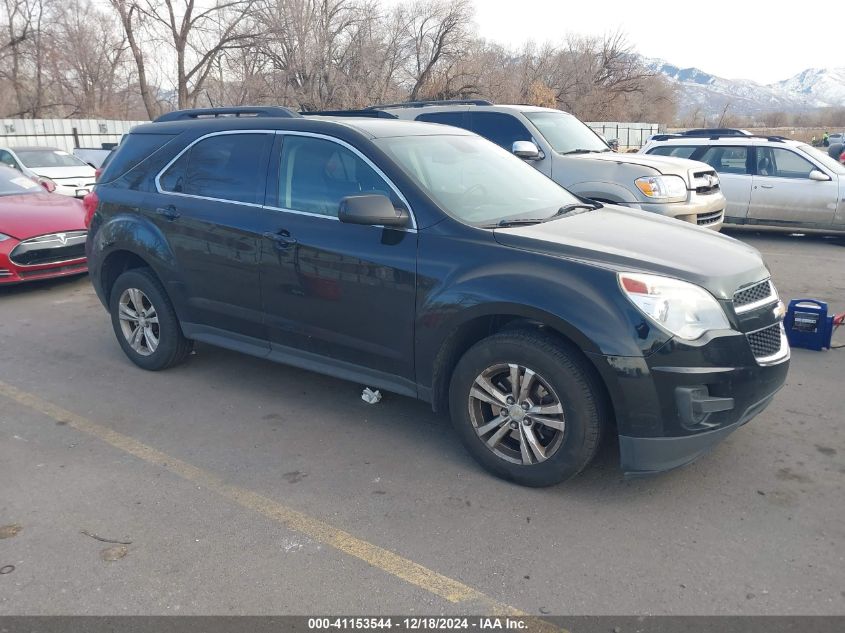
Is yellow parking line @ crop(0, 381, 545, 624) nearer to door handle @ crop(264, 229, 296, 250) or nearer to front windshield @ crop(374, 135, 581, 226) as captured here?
door handle @ crop(264, 229, 296, 250)

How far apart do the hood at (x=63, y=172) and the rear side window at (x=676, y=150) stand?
1165 centimetres

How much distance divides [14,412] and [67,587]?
2.24m

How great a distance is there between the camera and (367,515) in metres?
3.37

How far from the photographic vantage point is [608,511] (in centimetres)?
338

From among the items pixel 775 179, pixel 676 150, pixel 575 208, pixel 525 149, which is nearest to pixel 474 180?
pixel 575 208

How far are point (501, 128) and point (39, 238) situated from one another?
5.66 metres

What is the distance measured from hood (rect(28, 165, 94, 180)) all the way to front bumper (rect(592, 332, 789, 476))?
14.6 meters

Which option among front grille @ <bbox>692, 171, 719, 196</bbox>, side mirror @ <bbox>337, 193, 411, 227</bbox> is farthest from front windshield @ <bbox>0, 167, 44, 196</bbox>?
front grille @ <bbox>692, 171, 719, 196</bbox>

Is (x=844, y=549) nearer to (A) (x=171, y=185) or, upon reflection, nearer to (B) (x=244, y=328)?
(B) (x=244, y=328)

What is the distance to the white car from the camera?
47.2 ft

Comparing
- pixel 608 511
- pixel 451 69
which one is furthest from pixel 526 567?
pixel 451 69

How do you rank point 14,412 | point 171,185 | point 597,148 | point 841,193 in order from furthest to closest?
point 841,193 → point 597,148 → point 171,185 → point 14,412

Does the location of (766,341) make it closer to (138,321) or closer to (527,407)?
(527,407)

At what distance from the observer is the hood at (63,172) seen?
14711mm
